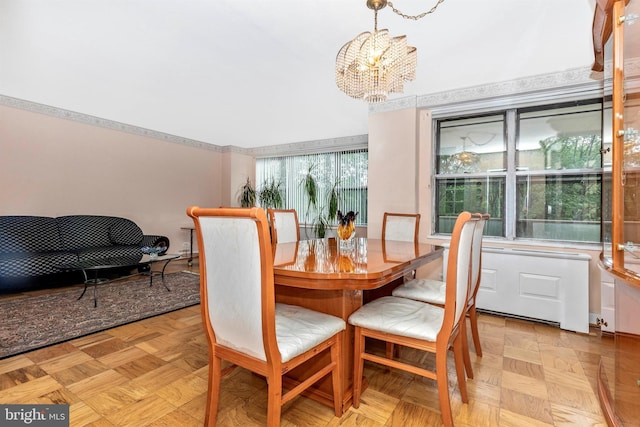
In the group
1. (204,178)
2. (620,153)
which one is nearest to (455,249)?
(620,153)

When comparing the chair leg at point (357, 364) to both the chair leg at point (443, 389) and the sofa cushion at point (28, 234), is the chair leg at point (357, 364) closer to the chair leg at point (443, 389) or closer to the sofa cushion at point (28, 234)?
the chair leg at point (443, 389)

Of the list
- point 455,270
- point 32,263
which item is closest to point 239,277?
point 455,270

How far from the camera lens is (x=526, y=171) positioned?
10.2ft

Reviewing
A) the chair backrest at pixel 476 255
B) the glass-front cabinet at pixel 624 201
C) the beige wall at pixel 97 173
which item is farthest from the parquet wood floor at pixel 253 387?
the beige wall at pixel 97 173

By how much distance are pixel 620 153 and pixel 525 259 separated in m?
1.60

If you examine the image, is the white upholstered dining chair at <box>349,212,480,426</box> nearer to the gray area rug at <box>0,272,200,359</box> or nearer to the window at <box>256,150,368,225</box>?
the gray area rug at <box>0,272,200,359</box>

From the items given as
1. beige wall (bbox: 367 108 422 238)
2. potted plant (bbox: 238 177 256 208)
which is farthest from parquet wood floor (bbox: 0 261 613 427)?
potted plant (bbox: 238 177 256 208)

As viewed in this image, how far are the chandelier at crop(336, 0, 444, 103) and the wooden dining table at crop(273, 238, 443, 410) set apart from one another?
1.19 meters

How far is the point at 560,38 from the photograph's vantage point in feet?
A: 7.80

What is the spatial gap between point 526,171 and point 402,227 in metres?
1.45

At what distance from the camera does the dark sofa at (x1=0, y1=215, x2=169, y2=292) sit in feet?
10.9

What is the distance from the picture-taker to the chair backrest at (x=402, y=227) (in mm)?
2865

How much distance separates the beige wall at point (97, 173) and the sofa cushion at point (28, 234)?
26 cm

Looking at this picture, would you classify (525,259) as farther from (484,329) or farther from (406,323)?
(406,323)
